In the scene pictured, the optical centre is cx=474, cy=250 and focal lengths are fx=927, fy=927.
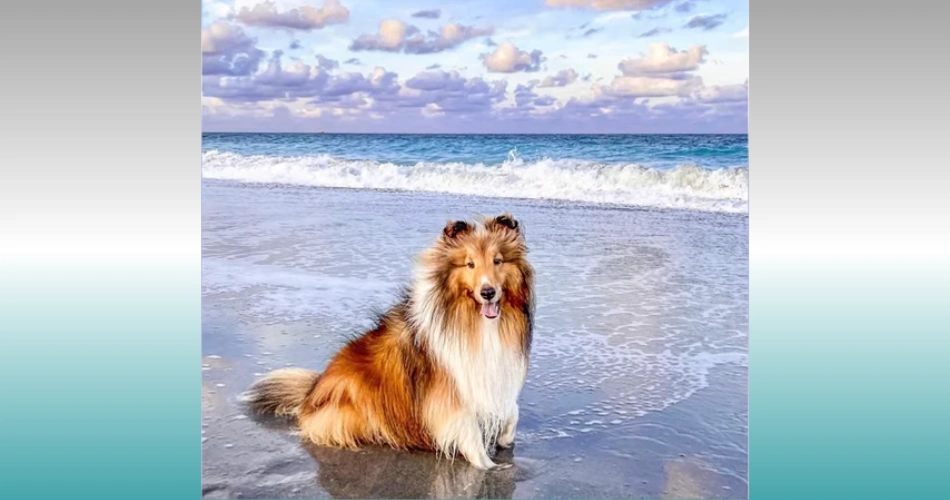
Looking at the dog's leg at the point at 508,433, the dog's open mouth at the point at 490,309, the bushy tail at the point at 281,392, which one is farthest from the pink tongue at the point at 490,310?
the bushy tail at the point at 281,392

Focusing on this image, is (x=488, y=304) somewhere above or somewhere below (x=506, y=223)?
below

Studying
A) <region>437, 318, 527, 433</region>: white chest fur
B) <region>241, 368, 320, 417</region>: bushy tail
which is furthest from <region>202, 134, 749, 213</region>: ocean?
<region>437, 318, 527, 433</region>: white chest fur

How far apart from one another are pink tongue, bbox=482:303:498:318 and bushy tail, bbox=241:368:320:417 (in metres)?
0.96

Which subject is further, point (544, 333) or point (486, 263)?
point (544, 333)

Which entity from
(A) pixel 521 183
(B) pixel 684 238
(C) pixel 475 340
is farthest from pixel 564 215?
(C) pixel 475 340

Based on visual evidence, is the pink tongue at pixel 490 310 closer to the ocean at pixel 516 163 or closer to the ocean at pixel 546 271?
the ocean at pixel 546 271

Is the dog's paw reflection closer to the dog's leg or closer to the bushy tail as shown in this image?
the dog's leg

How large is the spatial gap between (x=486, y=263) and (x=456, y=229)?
19 cm

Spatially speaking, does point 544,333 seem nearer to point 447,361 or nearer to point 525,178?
point 525,178

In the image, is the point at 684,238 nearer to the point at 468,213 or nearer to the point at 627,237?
the point at 627,237

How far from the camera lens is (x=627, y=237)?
Result: 4695 mm

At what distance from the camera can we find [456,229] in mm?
3619

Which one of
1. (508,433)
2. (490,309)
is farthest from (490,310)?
(508,433)

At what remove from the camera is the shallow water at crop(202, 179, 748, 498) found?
3.74 metres
